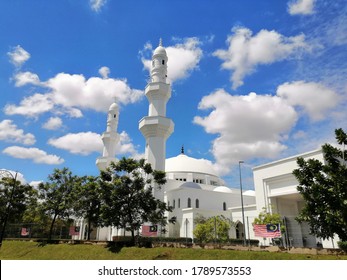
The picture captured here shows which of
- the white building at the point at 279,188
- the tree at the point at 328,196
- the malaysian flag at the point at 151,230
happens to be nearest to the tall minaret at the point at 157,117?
the malaysian flag at the point at 151,230

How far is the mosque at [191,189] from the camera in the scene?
103 ft

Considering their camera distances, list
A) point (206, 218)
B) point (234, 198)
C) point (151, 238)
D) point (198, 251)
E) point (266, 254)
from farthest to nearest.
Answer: point (234, 198)
point (206, 218)
point (151, 238)
point (198, 251)
point (266, 254)

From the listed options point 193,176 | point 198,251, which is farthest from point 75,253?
point 193,176

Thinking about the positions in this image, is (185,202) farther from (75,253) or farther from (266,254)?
(266,254)

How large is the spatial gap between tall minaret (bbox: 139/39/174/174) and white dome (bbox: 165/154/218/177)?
18.3m

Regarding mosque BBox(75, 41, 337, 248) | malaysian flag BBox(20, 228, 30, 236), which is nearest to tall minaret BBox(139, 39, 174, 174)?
mosque BBox(75, 41, 337, 248)

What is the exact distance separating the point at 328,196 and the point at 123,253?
46.2 feet

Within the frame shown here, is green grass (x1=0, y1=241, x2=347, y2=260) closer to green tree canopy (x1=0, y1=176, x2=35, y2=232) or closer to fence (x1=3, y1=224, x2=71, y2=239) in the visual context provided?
fence (x1=3, y1=224, x2=71, y2=239)

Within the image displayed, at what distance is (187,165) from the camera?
56.5 m

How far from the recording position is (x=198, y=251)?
59.1 feet

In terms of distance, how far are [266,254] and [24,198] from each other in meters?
35.0

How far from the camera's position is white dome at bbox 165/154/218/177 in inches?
2175

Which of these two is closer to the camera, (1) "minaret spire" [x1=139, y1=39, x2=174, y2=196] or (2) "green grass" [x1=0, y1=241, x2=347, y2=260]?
(2) "green grass" [x1=0, y1=241, x2=347, y2=260]

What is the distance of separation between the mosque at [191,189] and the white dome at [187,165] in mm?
350
